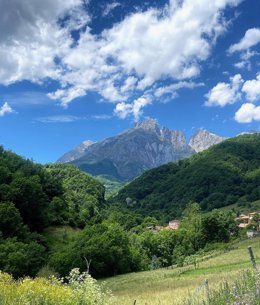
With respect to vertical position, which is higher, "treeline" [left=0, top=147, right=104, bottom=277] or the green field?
"treeline" [left=0, top=147, right=104, bottom=277]

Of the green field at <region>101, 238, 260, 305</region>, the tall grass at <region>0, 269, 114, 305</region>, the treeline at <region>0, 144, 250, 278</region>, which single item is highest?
the treeline at <region>0, 144, 250, 278</region>

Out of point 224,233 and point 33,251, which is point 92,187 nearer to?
point 224,233

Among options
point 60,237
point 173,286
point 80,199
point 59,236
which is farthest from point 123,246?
point 80,199

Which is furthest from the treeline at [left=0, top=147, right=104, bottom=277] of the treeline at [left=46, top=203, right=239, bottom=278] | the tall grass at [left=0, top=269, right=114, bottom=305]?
the tall grass at [left=0, top=269, right=114, bottom=305]

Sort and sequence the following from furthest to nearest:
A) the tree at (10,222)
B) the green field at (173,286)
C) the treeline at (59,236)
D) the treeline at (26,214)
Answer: the tree at (10,222)
the treeline at (59,236)
the treeline at (26,214)
the green field at (173,286)

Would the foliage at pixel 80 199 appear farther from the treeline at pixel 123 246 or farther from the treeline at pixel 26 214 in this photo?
the treeline at pixel 123 246

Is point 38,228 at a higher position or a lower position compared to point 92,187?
lower

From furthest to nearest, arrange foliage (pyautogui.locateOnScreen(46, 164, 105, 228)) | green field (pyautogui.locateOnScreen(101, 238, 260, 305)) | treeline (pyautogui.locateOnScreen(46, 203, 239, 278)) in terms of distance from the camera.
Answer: foliage (pyautogui.locateOnScreen(46, 164, 105, 228)) → treeline (pyautogui.locateOnScreen(46, 203, 239, 278)) → green field (pyautogui.locateOnScreen(101, 238, 260, 305))

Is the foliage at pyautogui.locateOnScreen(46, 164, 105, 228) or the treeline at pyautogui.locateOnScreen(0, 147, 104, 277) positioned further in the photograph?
the foliage at pyautogui.locateOnScreen(46, 164, 105, 228)

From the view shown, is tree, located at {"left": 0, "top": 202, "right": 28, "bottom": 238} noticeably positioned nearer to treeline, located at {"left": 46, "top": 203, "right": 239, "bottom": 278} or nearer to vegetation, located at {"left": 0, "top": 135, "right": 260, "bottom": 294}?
vegetation, located at {"left": 0, "top": 135, "right": 260, "bottom": 294}

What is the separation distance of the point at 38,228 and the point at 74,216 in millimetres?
15378

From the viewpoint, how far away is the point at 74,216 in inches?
4173

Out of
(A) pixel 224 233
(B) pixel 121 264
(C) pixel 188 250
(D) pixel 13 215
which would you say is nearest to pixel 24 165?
(D) pixel 13 215

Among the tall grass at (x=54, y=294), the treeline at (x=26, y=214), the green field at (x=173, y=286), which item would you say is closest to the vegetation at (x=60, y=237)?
the treeline at (x=26, y=214)
